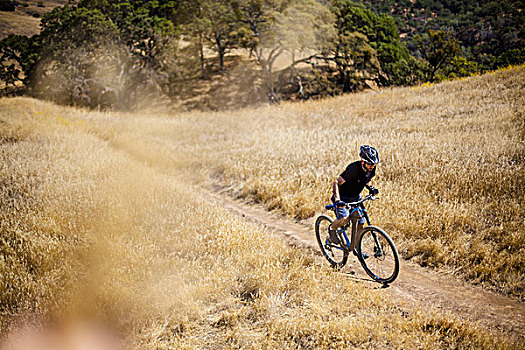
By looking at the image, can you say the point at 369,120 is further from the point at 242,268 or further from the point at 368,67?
the point at 368,67

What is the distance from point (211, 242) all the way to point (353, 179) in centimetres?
298

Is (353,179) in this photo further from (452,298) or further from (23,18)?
(23,18)

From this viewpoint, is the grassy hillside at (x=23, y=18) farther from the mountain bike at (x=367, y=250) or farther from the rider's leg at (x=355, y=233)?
the rider's leg at (x=355, y=233)

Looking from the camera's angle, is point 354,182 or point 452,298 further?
point 354,182

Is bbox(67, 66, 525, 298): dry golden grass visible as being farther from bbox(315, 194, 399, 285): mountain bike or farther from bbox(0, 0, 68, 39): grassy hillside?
bbox(0, 0, 68, 39): grassy hillside

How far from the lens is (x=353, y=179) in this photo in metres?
4.81

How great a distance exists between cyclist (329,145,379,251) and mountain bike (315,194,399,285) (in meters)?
0.09

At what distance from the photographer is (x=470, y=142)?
31.2ft

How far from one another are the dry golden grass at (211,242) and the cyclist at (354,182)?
103 centimetres

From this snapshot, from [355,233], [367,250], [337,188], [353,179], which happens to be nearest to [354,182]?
[353,179]

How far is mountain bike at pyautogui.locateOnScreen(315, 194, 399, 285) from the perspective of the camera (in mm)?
4744

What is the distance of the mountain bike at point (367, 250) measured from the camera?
4.74 meters

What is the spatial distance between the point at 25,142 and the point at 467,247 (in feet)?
49.6

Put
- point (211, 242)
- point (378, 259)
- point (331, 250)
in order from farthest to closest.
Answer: point (211, 242) → point (331, 250) → point (378, 259)
